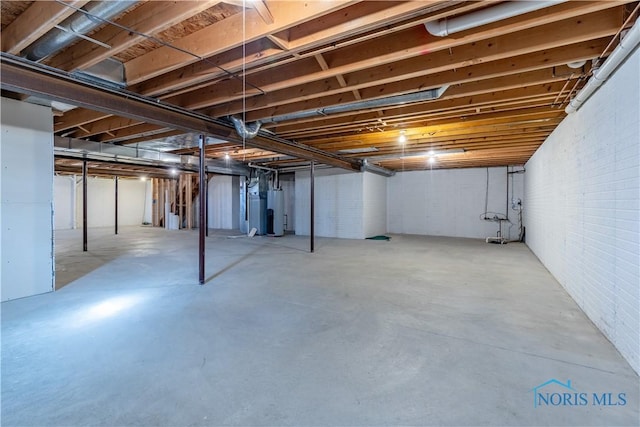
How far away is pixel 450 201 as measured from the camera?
958 cm

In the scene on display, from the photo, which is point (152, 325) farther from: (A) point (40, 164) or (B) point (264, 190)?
(B) point (264, 190)

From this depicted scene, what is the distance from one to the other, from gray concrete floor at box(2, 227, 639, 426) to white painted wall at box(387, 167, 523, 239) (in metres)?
5.30

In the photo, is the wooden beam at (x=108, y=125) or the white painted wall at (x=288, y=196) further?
the white painted wall at (x=288, y=196)

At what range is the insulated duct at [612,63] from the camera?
1860 mm

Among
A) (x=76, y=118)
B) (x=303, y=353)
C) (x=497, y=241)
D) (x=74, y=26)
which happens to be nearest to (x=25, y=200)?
(x=76, y=118)

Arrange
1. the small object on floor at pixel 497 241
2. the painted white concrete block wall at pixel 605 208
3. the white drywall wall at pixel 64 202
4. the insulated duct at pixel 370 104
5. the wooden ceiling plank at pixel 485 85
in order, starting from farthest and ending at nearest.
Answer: the white drywall wall at pixel 64 202 → the small object on floor at pixel 497 241 → the insulated duct at pixel 370 104 → the wooden ceiling plank at pixel 485 85 → the painted white concrete block wall at pixel 605 208

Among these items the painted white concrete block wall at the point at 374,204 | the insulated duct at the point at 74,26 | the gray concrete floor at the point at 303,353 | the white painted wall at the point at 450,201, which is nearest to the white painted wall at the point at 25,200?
the gray concrete floor at the point at 303,353

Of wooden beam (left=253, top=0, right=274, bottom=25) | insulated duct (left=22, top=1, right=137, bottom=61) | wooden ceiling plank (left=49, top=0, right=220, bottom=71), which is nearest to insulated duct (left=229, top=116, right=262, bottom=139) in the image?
wooden ceiling plank (left=49, top=0, right=220, bottom=71)

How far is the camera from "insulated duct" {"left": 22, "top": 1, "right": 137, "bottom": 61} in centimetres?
181

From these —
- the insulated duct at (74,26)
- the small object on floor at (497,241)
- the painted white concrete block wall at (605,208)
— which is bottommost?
the small object on floor at (497,241)

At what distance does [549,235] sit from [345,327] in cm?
423

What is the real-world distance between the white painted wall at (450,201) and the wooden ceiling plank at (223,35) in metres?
8.83

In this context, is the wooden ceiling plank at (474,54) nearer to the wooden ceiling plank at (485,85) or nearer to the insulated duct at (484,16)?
the insulated duct at (484,16)

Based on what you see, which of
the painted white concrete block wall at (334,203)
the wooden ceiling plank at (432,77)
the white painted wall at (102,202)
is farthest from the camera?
the white painted wall at (102,202)
